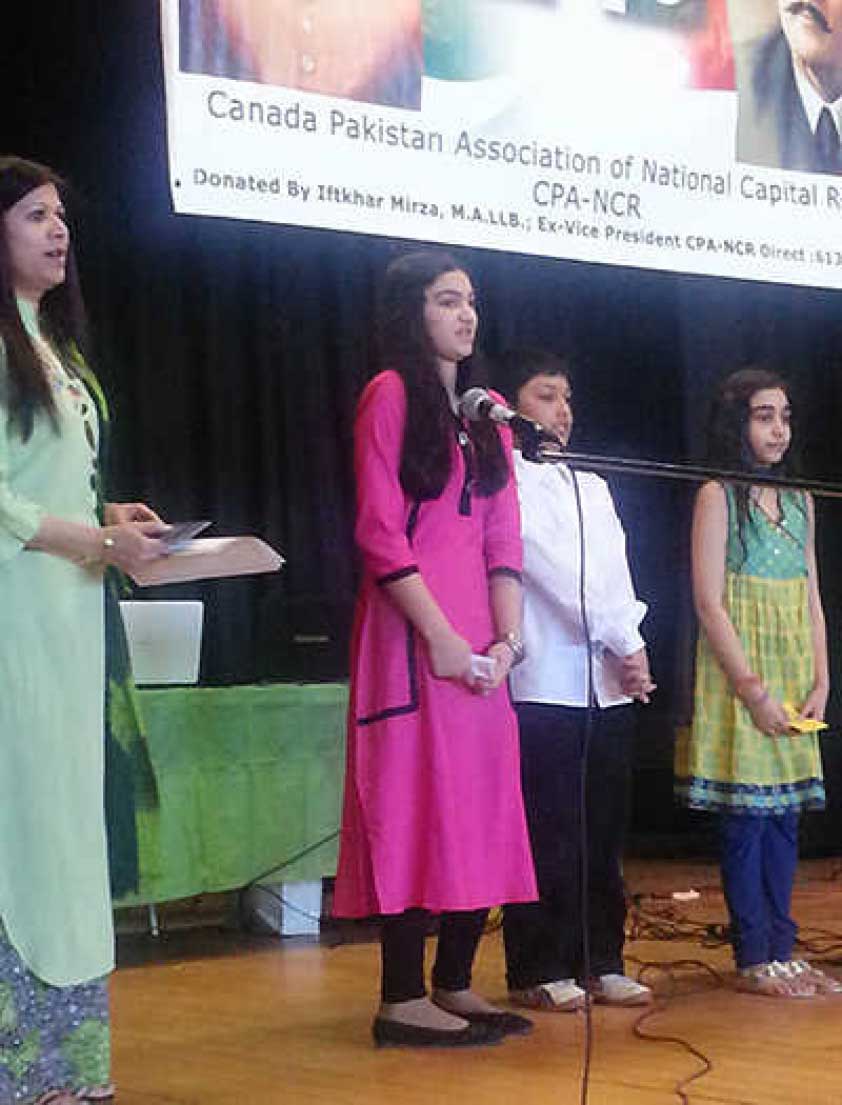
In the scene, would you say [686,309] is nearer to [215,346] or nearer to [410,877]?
[215,346]

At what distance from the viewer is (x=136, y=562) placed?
264 centimetres

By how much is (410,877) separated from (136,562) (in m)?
0.85

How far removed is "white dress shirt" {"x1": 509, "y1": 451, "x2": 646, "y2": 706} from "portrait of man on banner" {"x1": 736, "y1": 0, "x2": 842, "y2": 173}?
200cm

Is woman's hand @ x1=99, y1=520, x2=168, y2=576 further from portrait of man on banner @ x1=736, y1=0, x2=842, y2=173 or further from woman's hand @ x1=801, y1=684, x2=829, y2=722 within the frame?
portrait of man on banner @ x1=736, y1=0, x2=842, y2=173

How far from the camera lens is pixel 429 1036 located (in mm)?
3225

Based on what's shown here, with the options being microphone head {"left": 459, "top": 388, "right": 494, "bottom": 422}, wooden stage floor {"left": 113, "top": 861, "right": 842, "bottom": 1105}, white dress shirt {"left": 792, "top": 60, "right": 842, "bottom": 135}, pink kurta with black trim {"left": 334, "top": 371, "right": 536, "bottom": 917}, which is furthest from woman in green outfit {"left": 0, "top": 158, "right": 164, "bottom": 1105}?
white dress shirt {"left": 792, "top": 60, "right": 842, "bottom": 135}

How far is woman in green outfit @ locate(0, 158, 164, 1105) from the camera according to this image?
8.55ft

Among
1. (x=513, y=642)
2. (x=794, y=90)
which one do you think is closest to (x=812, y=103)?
(x=794, y=90)

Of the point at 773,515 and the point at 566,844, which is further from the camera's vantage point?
the point at 773,515

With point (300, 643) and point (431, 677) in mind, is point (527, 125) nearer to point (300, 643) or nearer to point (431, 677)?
point (300, 643)

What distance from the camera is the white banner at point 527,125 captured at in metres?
4.57

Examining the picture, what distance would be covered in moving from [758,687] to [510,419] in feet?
4.59

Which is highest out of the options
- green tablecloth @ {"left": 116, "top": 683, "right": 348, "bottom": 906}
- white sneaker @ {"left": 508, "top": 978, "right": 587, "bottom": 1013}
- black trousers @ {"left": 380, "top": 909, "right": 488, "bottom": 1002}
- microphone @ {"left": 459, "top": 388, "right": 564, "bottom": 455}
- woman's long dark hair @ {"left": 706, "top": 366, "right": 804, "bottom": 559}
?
woman's long dark hair @ {"left": 706, "top": 366, "right": 804, "bottom": 559}

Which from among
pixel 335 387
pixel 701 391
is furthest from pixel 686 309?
pixel 335 387
